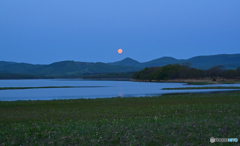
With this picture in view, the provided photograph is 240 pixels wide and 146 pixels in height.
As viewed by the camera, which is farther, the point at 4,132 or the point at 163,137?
the point at 4,132

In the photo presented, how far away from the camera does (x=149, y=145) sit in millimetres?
10203

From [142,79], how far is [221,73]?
1522 inches

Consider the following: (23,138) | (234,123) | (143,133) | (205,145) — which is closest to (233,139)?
(205,145)

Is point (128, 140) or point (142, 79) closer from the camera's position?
point (128, 140)

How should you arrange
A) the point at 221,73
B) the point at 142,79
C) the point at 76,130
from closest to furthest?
the point at 76,130
the point at 221,73
the point at 142,79

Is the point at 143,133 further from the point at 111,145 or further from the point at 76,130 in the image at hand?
the point at 76,130

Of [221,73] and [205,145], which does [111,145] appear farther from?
[221,73]

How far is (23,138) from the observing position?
11.3 meters

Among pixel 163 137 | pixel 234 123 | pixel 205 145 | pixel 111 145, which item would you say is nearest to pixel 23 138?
pixel 111 145

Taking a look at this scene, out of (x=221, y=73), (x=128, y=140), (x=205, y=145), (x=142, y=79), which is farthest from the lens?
(x=142, y=79)

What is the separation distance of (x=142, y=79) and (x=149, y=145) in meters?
127

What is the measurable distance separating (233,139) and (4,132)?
30.7 ft

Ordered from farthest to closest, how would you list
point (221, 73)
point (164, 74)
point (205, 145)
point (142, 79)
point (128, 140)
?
point (142, 79) < point (164, 74) < point (221, 73) < point (128, 140) < point (205, 145)

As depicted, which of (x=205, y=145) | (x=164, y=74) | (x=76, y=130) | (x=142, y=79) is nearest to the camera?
(x=205, y=145)
